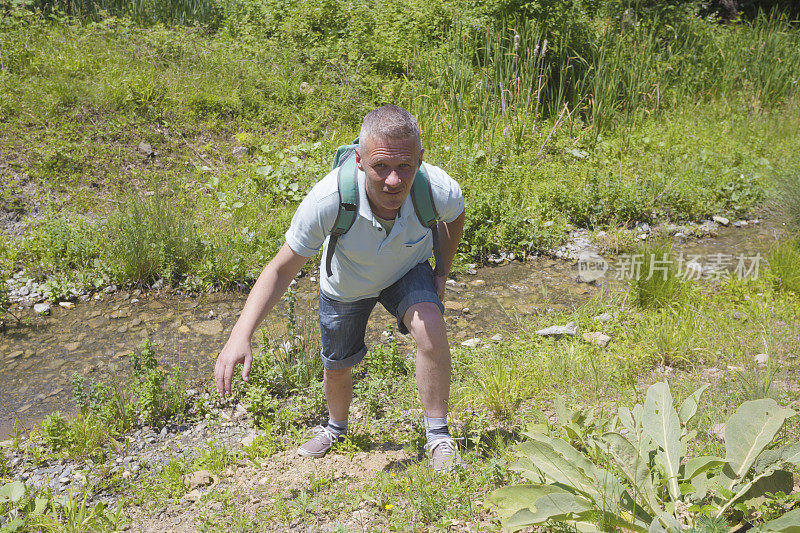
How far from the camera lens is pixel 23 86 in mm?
7605

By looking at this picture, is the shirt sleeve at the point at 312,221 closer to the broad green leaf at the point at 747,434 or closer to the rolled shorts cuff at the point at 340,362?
the rolled shorts cuff at the point at 340,362

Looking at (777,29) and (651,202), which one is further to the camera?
(777,29)

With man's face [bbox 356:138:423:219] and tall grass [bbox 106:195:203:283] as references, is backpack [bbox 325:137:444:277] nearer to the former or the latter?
man's face [bbox 356:138:423:219]

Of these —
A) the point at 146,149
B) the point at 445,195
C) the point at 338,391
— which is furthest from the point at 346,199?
the point at 146,149

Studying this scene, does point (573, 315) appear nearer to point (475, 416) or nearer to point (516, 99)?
point (475, 416)

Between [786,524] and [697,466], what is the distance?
13.5 inches

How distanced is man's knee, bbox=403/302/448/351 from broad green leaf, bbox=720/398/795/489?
113cm

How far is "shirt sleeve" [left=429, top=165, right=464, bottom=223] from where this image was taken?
A: 9.80 feet

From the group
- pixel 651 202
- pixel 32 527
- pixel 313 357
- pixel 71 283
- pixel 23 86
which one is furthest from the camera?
Answer: pixel 23 86

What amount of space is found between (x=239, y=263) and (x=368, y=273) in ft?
10.1

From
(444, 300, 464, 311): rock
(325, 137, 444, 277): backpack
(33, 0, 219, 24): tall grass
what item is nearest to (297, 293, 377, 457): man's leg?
(325, 137, 444, 277): backpack

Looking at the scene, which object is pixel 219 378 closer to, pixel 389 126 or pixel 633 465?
pixel 389 126

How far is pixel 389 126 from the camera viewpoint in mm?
2648

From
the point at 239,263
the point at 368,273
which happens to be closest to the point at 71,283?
the point at 239,263
